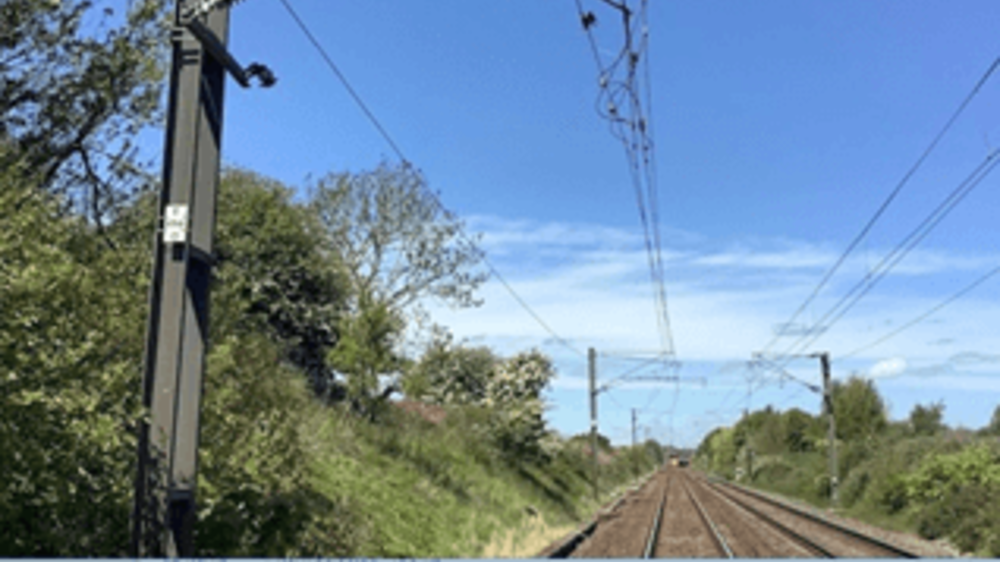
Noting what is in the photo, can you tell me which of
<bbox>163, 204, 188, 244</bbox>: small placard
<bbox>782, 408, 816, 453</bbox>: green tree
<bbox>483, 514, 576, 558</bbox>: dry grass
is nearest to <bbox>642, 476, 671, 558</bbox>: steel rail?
<bbox>483, 514, 576, 558</bbox>: dry grass

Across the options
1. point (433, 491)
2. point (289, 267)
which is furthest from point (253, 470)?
point (289, 267)

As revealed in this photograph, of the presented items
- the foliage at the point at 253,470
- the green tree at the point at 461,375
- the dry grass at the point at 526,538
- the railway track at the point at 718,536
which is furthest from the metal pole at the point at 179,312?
the green tree at the point at 461,375

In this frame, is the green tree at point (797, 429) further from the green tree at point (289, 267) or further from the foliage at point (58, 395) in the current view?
the foliage at point (58, 395)

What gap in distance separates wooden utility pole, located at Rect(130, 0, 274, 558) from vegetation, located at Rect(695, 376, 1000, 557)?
23052mm

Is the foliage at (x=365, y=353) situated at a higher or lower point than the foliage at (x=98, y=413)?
higher

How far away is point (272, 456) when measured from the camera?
1480cm

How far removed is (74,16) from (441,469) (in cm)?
1712

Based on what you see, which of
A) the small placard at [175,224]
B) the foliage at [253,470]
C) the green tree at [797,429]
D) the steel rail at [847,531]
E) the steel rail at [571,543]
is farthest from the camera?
the green tree at [797,429]

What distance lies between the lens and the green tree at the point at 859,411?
77.0m

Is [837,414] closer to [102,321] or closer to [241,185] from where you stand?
[241,185]

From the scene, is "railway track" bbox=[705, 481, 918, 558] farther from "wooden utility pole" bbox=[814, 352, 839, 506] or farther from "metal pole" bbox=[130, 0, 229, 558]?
"metal pole" bbox=[130, 0, 229, 558]

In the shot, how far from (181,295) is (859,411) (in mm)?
75338

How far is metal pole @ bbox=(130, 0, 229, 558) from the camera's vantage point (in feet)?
37.0

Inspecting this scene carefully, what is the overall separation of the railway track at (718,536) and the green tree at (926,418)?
2416 cm
